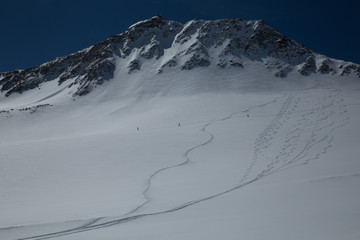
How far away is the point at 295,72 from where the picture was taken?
56406mm

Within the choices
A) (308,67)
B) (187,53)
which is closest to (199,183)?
(308,67)

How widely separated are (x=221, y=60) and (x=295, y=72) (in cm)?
1590

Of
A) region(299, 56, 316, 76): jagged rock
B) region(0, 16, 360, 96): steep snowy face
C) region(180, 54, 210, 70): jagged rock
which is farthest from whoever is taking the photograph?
region(180, 54, 210, 70): jagged rock

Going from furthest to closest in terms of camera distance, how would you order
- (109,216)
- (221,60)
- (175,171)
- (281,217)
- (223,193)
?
(221,60) < (175,171) < (223,193) < (109,216) < (281,217)

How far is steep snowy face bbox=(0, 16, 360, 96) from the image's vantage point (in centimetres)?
5969

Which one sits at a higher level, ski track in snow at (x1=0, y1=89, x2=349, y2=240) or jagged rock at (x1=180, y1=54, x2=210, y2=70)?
jagged rock at (x1=180, y1=54, x2=210, y2=70)

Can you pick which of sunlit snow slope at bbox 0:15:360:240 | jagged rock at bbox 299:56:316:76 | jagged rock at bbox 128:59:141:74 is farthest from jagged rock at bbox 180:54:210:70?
sunlit snow slope at bbox 0:15:360:240

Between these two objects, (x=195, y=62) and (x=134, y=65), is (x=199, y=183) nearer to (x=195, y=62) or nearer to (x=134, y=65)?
(x=195, y=62)

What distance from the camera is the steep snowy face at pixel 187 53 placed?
59.7 meters

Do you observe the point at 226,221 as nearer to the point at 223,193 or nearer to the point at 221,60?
the point at 223,193

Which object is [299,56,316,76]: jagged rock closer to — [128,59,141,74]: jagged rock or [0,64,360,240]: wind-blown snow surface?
[0,64,360,240]: wind-blown snow surface


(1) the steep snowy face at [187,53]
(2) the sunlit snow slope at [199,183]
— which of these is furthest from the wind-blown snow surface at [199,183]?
(1) the steep snowy face at [187,53]

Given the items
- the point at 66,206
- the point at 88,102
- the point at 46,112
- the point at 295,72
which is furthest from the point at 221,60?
the point at 66,206

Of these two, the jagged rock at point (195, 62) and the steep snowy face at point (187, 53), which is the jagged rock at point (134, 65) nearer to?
the steep snowy face at point (187, 53)
